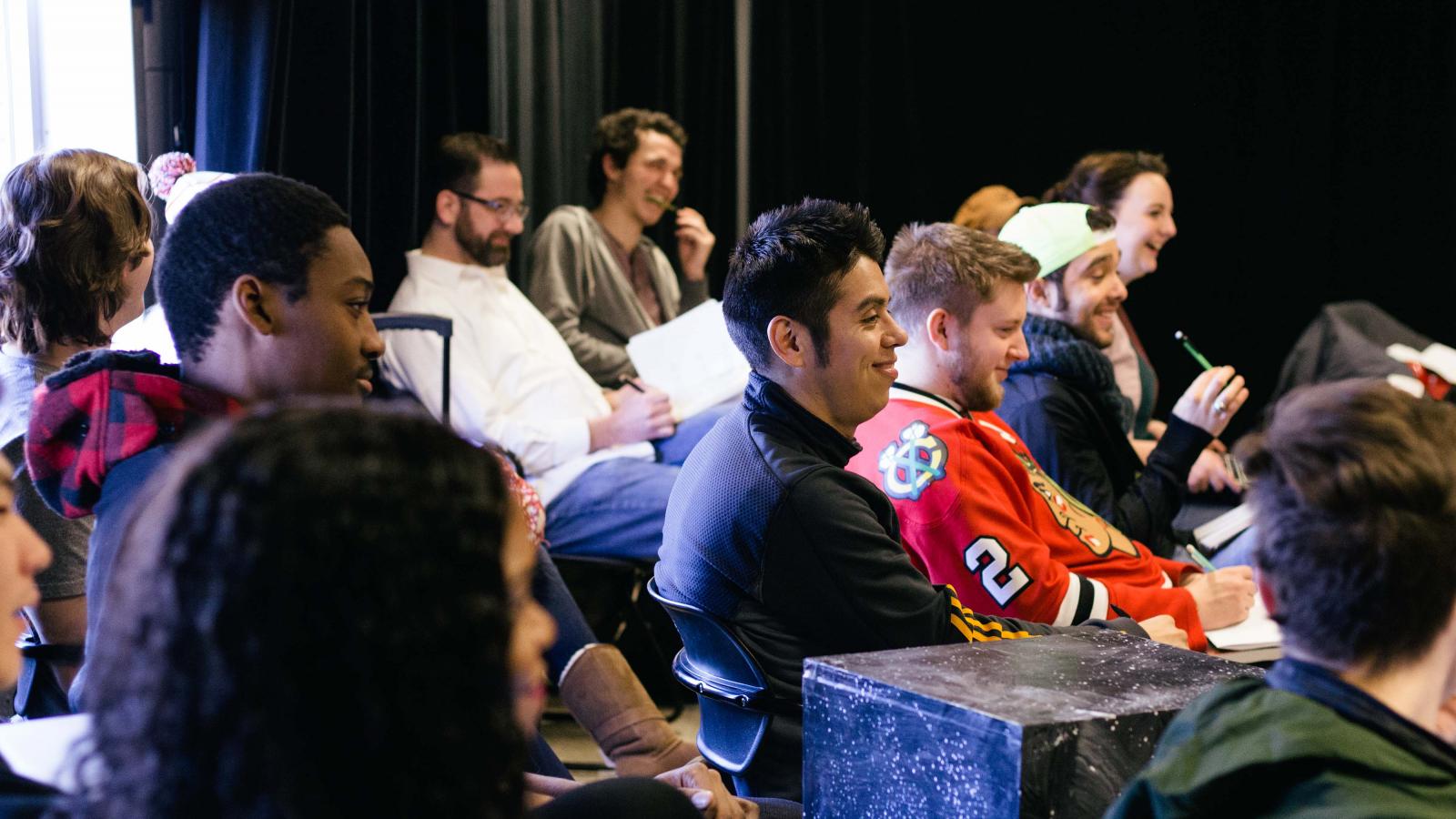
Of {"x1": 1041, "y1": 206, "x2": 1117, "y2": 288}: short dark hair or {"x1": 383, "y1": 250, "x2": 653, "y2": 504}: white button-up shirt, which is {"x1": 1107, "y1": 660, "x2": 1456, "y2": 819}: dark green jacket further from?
{"x1": 383, "y1": 250, "x2": 653, "y2": 504}: white button-up shirt

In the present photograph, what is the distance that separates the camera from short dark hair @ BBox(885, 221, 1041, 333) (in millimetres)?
2184

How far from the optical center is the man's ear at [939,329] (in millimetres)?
2180

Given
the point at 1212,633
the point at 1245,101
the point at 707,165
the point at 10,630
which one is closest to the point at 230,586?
the point at 10,630

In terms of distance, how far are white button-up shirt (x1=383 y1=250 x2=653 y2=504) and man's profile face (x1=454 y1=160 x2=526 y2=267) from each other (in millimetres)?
43

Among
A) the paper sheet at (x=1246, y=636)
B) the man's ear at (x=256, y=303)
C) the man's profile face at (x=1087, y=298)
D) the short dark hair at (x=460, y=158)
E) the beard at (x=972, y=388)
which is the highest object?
the short dark hair at (x=460, y=158)

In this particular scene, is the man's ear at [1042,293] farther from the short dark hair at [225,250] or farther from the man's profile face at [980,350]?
the short dark hair at [225,250]

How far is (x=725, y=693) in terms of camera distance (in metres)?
1.60

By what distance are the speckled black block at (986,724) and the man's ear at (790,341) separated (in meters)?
0.46

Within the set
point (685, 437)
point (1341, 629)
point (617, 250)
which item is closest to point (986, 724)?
point (1341, 629)

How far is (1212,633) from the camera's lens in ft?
6.97

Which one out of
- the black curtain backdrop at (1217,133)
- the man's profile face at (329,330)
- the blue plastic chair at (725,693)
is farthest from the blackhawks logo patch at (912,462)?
the black curtain backdrop at (1217,133)

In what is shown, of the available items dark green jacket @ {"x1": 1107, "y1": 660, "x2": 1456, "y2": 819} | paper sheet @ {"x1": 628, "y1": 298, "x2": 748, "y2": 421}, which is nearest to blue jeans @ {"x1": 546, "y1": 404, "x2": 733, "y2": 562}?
paper sheet @ {"x1": 628, "y1": 298, "x2": 748, "y2": 421}

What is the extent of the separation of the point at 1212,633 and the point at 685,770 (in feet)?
3.15

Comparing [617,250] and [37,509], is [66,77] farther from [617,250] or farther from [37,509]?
[617,250]
